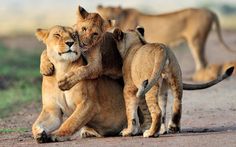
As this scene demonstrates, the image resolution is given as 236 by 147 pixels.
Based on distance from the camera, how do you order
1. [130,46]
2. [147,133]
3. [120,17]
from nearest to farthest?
[147,133]
[130,46]
[120,17]

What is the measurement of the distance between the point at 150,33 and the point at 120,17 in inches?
27.7

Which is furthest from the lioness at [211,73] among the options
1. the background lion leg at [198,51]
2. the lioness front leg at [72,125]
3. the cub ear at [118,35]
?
the lioness front leg at [72,125]

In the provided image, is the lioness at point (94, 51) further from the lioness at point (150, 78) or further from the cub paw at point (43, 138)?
the cub paw at point (43, 138)

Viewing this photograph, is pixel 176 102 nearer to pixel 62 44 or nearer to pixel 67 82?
pixel 67 82

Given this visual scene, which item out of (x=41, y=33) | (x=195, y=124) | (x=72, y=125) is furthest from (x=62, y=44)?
(x=195, y=124)

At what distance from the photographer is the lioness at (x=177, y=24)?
17.7 m

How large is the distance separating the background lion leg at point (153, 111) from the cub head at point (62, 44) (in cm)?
64

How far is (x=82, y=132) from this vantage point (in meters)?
8.62

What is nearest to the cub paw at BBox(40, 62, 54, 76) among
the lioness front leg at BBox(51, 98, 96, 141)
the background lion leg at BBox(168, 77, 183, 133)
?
the lioness front leg at BBox(51, 98, 96, 141)

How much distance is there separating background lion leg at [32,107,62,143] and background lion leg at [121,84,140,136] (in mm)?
544

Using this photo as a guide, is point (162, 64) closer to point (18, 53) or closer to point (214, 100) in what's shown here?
point (214, 100)

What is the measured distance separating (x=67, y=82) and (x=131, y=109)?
1.95 ft

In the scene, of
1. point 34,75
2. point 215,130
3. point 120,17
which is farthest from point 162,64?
point 120,17

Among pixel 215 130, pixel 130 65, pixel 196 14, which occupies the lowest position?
pixel 196 14
